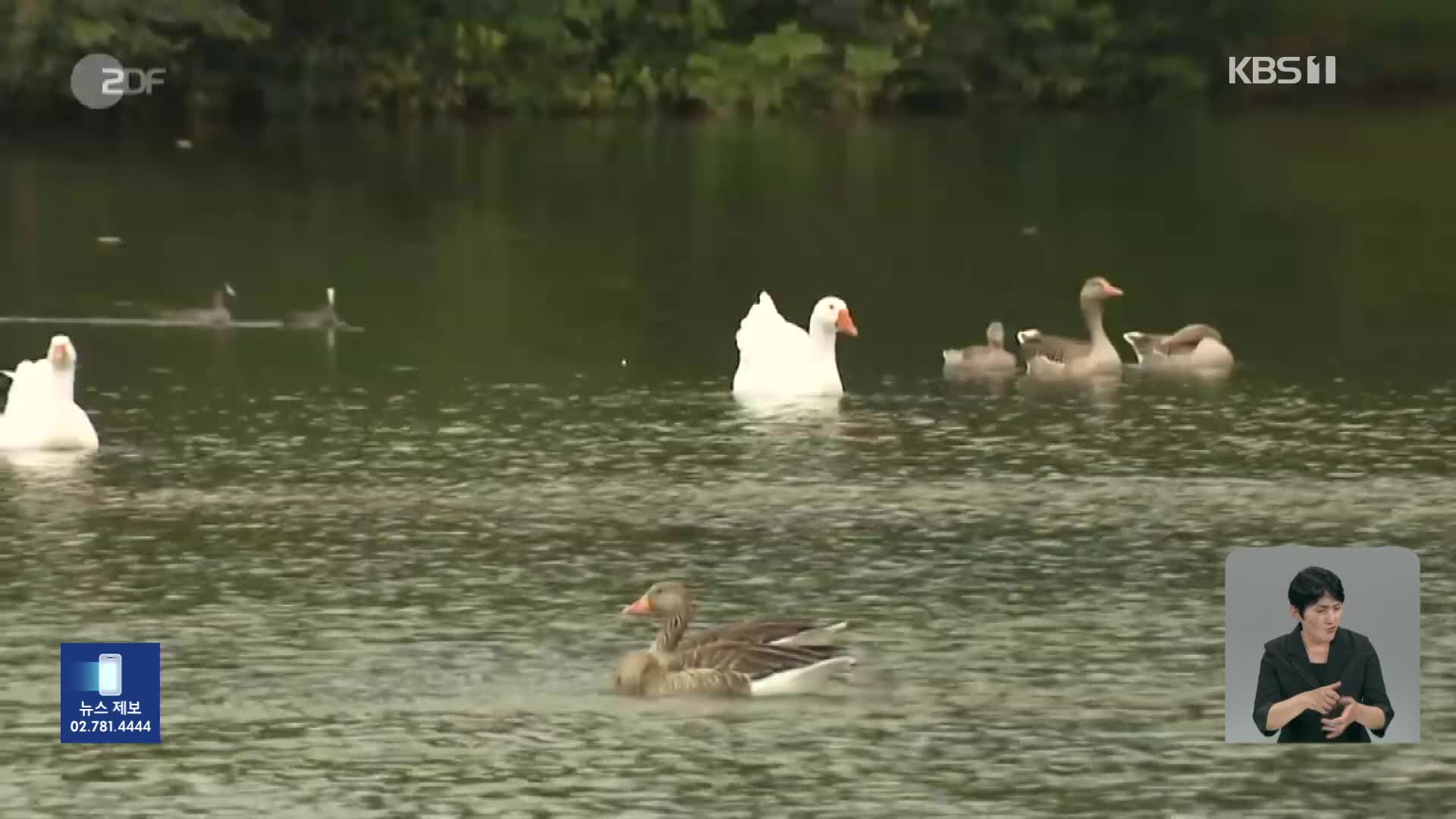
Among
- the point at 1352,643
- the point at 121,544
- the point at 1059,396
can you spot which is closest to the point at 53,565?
the point at 121,544

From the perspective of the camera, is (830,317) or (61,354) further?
(830,317)

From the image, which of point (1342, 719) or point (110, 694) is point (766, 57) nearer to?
point (110, 694)

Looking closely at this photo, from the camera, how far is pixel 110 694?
18.3 meters

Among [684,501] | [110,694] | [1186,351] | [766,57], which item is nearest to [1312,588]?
[110,694]

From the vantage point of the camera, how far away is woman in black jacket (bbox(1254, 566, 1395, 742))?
16500mm

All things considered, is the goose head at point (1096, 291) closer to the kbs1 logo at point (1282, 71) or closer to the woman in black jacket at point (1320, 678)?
the woman in black jacket at point (1320, 678)

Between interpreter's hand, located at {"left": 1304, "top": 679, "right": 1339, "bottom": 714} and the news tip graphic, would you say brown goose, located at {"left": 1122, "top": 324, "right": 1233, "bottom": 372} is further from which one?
interpreter's hand, located at {"left": 1304, "top": 679, "right": 1339, "bottom": 714}

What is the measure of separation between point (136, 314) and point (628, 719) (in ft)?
68.7

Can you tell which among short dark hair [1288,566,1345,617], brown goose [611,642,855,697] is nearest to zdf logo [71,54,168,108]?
brown goose [611,642,855,697]

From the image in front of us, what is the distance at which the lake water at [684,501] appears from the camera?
1762cm

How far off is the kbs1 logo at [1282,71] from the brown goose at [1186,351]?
4519cm

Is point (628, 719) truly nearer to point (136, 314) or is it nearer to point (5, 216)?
point (136, 314)

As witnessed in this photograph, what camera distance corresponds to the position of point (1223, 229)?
49.0 m

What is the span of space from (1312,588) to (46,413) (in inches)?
518
